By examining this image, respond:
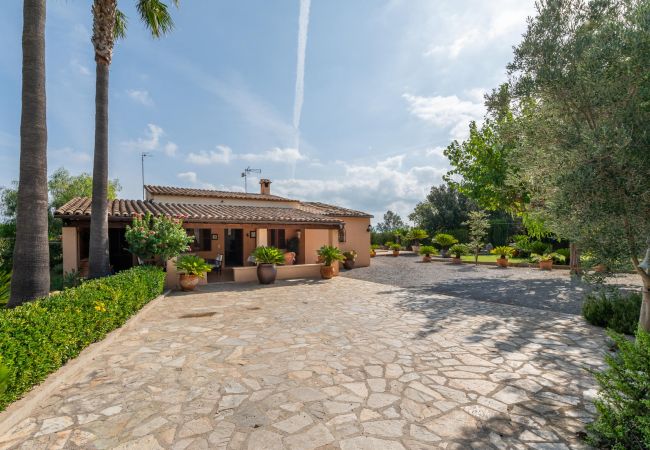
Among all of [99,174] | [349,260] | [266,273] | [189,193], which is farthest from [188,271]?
[349,260]

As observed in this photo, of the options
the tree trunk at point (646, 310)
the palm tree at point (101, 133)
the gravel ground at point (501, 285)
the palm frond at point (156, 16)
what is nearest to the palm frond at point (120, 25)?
the palm frond at point (156, 16)

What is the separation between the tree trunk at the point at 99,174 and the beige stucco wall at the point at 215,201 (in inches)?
376

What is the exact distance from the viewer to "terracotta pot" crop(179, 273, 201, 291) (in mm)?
11930

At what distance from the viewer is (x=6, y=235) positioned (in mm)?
17594

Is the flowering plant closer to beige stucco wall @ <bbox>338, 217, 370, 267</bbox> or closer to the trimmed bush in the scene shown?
beige stucco wall @ <bbox>338, 217, 370, 267</bbox>

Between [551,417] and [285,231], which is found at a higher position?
[285,231]

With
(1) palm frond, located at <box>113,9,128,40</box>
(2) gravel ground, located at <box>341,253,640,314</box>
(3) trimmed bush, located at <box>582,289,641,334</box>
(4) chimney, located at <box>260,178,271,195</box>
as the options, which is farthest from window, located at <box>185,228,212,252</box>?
(3) trimmed bush, located at <box>582,289,641,334</box>

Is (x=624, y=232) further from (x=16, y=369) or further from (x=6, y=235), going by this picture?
(x=6, y=235)

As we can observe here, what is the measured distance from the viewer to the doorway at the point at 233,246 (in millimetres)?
20625

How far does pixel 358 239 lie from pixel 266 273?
9998 millimetres

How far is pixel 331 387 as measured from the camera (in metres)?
4.26

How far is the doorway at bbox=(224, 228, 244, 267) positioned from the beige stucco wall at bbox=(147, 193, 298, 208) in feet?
6.16

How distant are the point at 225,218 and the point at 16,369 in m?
10.9

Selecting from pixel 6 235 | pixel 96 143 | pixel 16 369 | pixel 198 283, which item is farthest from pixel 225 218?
pixel 6 235
